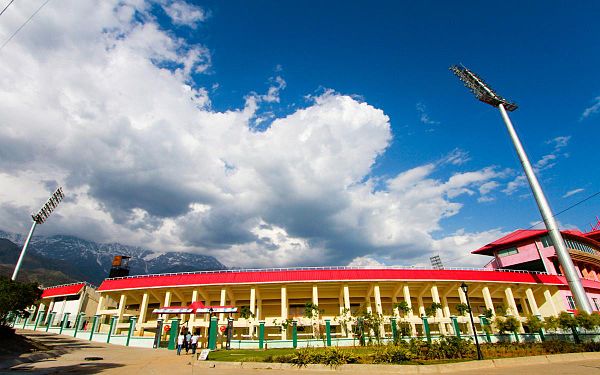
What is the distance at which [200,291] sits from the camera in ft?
118

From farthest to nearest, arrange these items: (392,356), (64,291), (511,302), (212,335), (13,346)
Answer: (64,291) < (511,302) < (212,335) < (13,346) < (392,356)

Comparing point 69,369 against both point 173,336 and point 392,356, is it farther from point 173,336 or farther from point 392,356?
point 392,356

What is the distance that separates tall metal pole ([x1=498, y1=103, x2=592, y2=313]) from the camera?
34.6m

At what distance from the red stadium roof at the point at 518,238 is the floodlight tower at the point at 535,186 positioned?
716 centimetres

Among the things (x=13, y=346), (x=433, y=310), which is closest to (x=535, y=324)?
(x=433, y=310)

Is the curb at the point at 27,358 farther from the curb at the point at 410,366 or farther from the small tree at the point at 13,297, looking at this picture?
the curb at the point at 410,366

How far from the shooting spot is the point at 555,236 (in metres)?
36.1

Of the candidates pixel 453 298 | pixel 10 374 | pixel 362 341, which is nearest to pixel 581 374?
pixel 362 341

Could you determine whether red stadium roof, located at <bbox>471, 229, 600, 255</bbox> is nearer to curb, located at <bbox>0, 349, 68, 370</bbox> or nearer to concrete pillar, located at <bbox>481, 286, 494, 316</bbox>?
concrete pillar, located at <bbox>481, 286, 494, 316</bbox>

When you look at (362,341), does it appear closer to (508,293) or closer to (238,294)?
(238,294)

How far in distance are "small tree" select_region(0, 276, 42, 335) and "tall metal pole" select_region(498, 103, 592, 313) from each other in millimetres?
50658

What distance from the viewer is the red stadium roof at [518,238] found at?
44.0 meters

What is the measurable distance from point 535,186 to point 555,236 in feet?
20.3

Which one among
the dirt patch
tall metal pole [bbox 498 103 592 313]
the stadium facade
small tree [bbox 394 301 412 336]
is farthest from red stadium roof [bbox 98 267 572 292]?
the dirt patch
